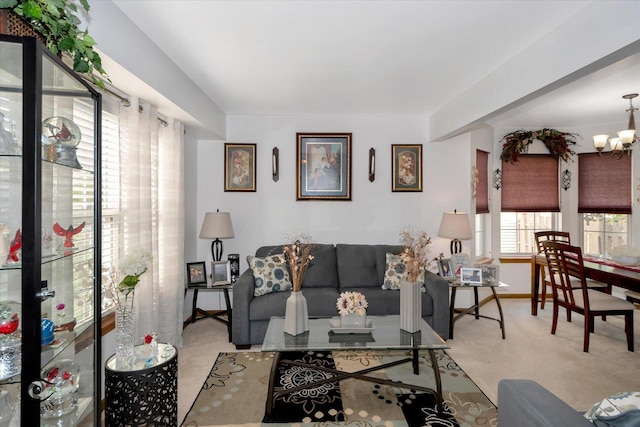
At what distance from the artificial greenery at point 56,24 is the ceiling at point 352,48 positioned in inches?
32.6

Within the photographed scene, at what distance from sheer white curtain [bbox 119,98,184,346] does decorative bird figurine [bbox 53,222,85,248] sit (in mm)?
1031

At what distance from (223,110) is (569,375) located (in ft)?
14.7

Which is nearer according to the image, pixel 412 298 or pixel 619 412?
pixel 619 412

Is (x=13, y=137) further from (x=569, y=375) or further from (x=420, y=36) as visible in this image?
(x=569, y=375)

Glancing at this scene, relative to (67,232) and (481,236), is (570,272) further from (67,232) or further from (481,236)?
(67,232)

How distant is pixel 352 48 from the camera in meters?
2.53

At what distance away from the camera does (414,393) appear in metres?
2.58

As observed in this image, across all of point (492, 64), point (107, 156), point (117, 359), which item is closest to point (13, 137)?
point (117, 359)

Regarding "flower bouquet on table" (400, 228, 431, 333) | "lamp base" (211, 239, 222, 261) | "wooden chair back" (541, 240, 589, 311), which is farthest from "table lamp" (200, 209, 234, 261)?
"wooden chair back" (541, 240, 589, 311)

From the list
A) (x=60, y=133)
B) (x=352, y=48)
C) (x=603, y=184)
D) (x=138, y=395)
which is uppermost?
(x=352, y=48)

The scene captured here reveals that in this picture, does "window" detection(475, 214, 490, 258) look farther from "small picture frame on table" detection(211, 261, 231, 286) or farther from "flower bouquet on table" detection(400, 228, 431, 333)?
"small picture frame on table" detection(211, 261, 231, 286)

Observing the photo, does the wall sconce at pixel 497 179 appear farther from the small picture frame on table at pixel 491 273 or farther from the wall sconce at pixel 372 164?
the wall sconce at pixel 372 164

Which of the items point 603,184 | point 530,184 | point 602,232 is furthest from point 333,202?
point 602,232

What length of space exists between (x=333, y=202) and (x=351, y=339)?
2.31 metres
